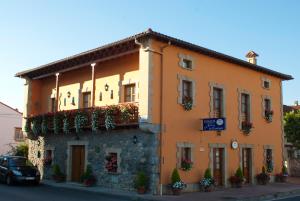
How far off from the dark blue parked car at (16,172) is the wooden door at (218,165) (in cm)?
863

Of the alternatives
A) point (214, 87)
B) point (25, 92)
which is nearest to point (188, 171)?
point (214, 87)

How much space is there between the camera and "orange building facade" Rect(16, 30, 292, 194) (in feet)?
56.6

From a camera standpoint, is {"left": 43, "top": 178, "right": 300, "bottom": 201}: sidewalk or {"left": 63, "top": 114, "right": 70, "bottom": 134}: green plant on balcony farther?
{"left": 63, "top": 114, "right": 70, "bottom": 134}: green plant on balcony

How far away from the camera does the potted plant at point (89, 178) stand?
1918 centimetres

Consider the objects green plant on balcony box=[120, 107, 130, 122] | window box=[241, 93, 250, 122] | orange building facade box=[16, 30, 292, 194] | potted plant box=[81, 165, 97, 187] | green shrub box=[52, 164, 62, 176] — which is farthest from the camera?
window box=[241, 93, 250, 122]

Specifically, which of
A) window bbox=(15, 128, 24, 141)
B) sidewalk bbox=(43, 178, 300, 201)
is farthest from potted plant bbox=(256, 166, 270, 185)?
window bbox=(15, 128, 24, 141)

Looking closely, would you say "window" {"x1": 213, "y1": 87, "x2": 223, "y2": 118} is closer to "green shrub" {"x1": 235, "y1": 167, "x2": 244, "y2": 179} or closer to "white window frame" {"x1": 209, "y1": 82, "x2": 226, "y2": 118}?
"white window frame" {"x1": 209, "y1": 82, "x2": 226, "y2": 118}

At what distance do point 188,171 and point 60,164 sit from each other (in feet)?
24.7

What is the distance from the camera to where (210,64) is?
20203mm

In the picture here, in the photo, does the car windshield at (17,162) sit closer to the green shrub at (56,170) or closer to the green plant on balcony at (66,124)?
the green shrub at (56,170)

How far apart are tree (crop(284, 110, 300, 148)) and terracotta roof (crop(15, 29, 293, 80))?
4609 mm

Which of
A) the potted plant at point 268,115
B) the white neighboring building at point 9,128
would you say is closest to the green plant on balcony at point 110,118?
the potted plant at point 268,115

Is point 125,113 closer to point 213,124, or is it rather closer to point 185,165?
point 185,165

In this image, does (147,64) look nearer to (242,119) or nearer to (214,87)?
(214,87)
